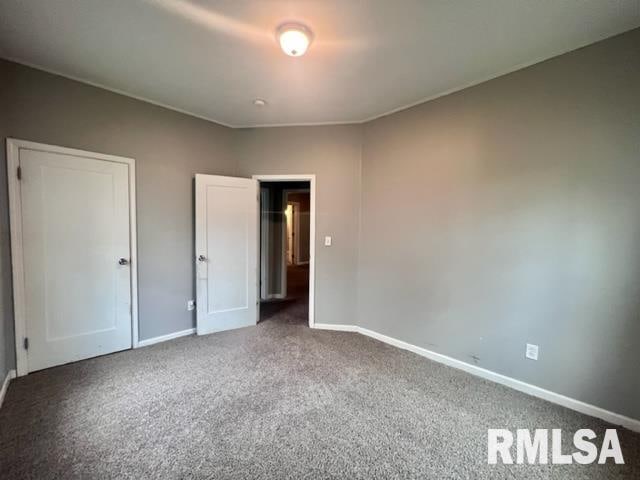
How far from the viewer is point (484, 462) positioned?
5.37ft

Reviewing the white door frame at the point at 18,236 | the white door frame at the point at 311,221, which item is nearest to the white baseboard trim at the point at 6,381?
the white door frame at the point at 18,236

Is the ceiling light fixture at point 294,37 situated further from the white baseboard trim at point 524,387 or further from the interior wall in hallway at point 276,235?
the interior wall in hallway at point 276,235

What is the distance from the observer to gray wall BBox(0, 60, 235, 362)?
235cm

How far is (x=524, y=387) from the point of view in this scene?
232cm

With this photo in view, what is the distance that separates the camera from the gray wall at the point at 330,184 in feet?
11.7

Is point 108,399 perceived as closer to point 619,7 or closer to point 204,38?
point 204,38

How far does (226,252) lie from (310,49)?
2419 millimetres

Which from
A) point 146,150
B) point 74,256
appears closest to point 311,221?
point 146,150

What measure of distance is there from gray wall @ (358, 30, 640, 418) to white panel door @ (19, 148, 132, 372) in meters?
2.87

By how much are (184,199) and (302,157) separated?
152cm

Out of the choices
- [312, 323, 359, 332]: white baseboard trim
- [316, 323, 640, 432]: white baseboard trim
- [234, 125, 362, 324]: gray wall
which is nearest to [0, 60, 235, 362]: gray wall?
[234, 125, 362, 324]: gray wall

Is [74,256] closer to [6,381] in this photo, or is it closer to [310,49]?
[6,381]

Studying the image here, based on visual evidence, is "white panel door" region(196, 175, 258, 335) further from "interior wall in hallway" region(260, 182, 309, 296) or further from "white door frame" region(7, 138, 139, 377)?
"interior wall in hallway" region(260, 182, 309, 296)

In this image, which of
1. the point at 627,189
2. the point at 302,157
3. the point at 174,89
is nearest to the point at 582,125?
the point at 627,189
